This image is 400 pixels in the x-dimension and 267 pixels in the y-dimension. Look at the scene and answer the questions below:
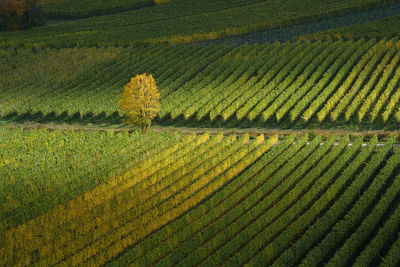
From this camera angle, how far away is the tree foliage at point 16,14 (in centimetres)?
11262

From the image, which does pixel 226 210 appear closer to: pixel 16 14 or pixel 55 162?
pixel 55 162

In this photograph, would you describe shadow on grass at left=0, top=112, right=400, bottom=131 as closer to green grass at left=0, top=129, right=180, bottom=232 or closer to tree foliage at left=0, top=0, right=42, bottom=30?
green grass at left=0, top=129, right=180, bottom=232

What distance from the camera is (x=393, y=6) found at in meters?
101

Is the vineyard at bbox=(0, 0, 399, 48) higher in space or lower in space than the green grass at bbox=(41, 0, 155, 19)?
lower

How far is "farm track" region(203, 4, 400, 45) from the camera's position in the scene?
90.4 m

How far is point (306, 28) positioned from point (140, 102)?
146ft

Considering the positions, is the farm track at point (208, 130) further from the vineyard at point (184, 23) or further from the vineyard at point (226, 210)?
the vineyard at point (184, 23)

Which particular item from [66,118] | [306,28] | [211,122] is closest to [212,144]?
[211,122]

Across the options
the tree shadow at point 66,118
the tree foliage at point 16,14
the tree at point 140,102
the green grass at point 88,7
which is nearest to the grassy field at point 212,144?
the tree shadow at point 66,118

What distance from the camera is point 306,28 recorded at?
94.3 metres

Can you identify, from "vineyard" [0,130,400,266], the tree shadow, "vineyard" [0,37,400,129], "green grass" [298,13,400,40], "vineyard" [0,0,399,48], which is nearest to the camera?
"vineyard" [0,130,400,266]

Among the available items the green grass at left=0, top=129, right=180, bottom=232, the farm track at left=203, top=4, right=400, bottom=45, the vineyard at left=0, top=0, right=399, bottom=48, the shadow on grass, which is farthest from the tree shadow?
the farm track at left=203, top=4, right=400, bottom=45

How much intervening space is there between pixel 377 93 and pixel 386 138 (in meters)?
9.80

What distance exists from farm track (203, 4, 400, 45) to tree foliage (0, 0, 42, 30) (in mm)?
41296
